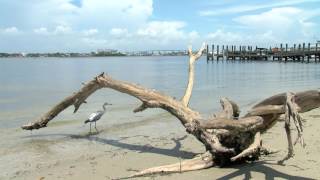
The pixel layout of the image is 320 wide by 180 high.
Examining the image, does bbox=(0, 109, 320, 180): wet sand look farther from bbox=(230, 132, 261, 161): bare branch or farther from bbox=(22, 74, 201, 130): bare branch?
bbox=(22, 74, 201, 130): bare branch

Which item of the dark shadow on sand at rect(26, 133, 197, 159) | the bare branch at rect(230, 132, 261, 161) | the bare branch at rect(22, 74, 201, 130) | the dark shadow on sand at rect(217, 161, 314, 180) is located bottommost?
the dark shadow on sand at rect(26, 133, 197, 159)

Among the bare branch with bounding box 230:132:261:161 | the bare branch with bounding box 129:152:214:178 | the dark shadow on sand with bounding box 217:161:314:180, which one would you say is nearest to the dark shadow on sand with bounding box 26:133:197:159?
the bare branch with bounding box 129:152:214:178

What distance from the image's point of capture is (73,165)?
8.91 metres

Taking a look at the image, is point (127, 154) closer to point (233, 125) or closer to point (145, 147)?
point (145, 147)

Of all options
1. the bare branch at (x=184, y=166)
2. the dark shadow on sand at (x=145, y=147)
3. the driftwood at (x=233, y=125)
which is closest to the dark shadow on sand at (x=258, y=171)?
the driftwood at (x=233, y=125)

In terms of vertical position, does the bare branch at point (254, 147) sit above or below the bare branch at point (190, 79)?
below

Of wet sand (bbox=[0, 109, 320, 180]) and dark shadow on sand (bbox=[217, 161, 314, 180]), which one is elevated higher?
dark shadow on sand (bbox=[217, 161, 314, 180])

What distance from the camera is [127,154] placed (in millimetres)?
9781

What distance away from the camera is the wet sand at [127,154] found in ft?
24.8

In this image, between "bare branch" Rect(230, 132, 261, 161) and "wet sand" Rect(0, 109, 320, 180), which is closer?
"bare branch" Rect(230, 132, 261, 161)

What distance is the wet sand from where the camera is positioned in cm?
757

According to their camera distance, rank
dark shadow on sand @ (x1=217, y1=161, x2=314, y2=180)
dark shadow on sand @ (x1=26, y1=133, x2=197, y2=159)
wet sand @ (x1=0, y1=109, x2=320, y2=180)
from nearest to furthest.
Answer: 1. dark shadow on sand @ (x1=217, y1=161, x2=314, y2=180)
2. wet sand @ (x1=0, y1=109, x2=320, y2=180)
3. dark shadow on sand @ (x1=26, y1=133, x2=197, y2=159)

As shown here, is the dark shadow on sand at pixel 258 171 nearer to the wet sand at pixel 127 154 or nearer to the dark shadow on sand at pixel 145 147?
the wet sand at pixel 127 154

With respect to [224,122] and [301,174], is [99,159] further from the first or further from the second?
[301,174]
